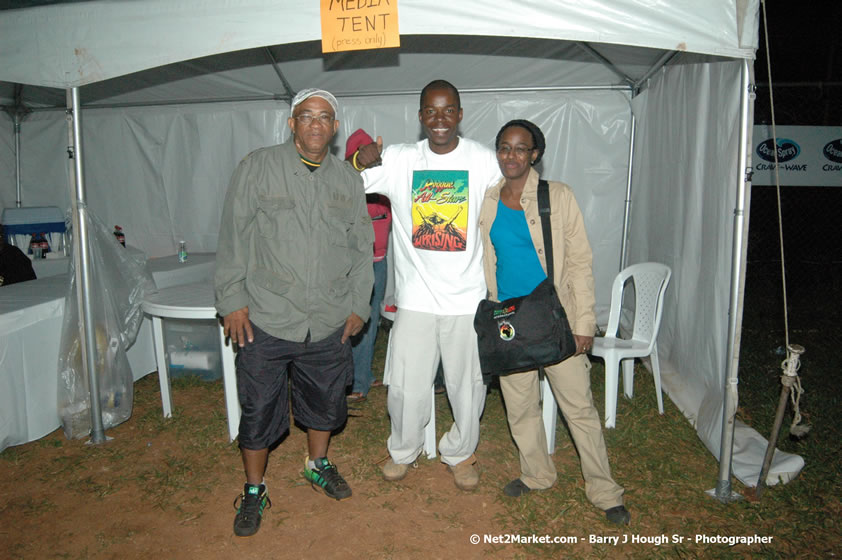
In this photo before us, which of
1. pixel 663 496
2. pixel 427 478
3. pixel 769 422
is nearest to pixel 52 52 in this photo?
pixel 427 478

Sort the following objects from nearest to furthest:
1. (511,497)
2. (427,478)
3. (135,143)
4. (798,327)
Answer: (511,497)
(427,478)
(135,143)
(798,327)

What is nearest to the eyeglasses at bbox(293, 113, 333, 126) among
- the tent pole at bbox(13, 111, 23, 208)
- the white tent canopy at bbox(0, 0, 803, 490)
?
the white tent canopy at bbox(0, 0, 803, 490)

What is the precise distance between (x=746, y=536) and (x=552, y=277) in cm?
147

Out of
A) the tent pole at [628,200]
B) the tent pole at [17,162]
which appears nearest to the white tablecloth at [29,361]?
the tent pole at [17,162]

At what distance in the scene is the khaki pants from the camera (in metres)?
2.48

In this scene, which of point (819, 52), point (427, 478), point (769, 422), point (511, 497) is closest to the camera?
point (511, 497)

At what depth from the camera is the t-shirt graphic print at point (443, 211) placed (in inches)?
99.1

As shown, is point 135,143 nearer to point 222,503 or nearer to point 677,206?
point 222,503

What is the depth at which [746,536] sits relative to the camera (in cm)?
246

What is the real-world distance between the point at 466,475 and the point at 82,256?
2509mm

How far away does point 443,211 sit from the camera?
2.52m

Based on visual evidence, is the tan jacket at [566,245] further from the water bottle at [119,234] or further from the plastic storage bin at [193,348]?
the water bottle at [119,234]

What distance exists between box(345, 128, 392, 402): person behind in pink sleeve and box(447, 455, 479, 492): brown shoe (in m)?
1.30

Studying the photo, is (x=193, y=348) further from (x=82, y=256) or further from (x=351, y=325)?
(x=351, y=325)
